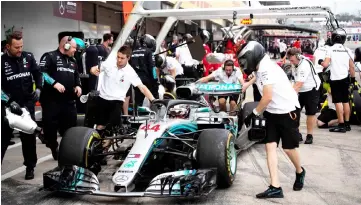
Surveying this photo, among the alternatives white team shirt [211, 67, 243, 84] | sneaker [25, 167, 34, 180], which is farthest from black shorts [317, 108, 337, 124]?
sneaker [25, 167, 34, 180]

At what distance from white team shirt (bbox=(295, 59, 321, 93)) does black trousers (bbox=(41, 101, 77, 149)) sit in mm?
3658

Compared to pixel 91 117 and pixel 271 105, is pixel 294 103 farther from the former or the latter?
pixel 91 117

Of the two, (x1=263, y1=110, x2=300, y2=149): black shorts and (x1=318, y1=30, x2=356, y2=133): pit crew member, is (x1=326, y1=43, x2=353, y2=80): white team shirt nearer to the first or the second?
(x1=318, y1=30, x2=356, y2=133): pit crew member

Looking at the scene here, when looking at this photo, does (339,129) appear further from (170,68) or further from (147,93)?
(147,93)

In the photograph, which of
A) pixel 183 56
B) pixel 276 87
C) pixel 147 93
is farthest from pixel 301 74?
pixel 183 56

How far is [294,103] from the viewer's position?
5.43 meters

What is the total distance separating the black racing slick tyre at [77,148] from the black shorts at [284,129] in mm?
2000

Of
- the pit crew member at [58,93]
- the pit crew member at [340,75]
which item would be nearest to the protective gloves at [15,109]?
the pit crew member at [58,93]

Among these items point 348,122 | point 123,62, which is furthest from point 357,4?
point 123,62

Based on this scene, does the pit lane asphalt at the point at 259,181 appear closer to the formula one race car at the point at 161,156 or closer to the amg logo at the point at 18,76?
the formula one race car at the point at 161,156

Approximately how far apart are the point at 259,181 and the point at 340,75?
443cm

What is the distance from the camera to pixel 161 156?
564 centimetres

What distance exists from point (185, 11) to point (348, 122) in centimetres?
404

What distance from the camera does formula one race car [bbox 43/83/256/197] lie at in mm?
4816
